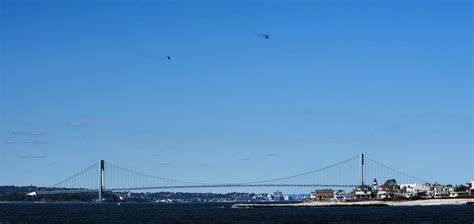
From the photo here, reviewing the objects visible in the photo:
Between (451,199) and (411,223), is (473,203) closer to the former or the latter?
(451,199)

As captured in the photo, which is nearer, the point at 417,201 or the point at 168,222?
the point at 168,222

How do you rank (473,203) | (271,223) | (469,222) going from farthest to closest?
1. (473,203)
2. (271,223)
3. (469,222)

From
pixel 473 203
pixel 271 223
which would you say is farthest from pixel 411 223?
pixel 473 203

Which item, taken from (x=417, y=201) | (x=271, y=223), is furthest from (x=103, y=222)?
(x=417, y=201)

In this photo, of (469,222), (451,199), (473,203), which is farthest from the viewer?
(451,199)

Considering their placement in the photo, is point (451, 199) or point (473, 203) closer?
point (473, 203)

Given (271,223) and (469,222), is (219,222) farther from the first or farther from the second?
(469,222)

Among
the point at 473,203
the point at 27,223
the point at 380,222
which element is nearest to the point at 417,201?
the point at 473,203

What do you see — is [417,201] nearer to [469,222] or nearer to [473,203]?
[473,203]
